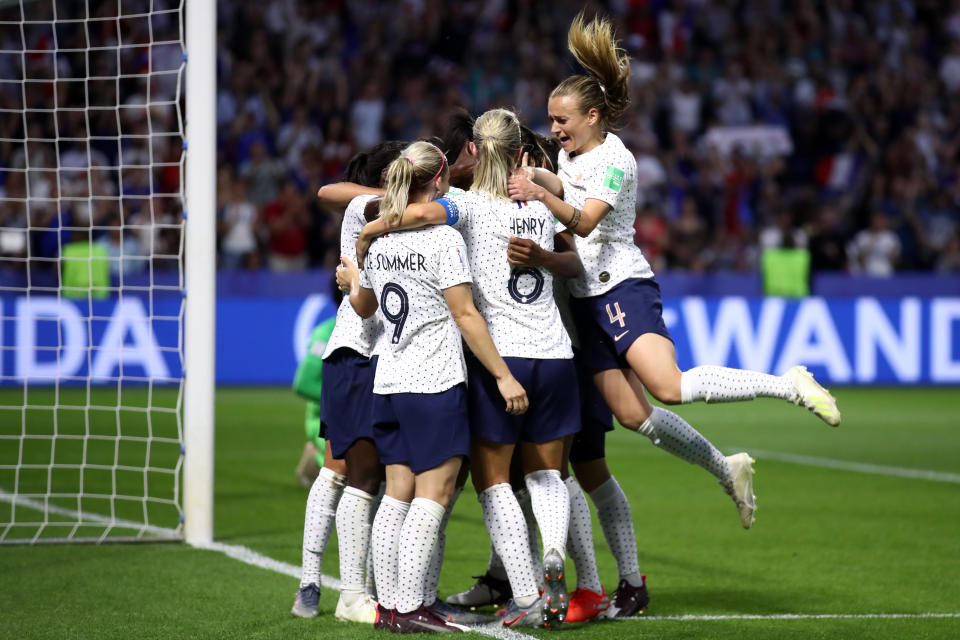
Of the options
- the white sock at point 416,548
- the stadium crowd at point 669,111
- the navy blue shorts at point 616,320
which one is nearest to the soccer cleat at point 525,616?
the white sock at point 416,548

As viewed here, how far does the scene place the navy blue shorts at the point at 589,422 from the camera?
5500 millimetres

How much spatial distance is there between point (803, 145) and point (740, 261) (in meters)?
3.20

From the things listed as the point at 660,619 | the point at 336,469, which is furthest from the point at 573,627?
the point at 336,469

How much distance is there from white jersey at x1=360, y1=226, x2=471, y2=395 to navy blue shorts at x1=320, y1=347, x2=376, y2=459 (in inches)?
14.4

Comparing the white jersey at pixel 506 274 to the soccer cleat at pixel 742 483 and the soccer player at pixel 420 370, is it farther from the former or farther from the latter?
the soccer cleat at pixel 742 483

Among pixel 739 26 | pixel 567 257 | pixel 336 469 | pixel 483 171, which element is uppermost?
pixel 739 26

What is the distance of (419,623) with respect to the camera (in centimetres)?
483

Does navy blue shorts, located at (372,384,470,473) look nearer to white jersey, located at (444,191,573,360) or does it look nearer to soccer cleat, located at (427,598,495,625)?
white jersey, located at (444,191,573,360)

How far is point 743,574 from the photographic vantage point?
20.7 feet

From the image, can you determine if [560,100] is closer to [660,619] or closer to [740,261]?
[660,619]

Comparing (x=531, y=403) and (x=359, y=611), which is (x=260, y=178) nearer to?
(x=359, y=611)

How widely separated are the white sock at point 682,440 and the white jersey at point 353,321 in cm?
119

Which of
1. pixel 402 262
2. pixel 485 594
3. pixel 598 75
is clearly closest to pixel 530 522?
pixel 485 594

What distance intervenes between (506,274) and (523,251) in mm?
132
